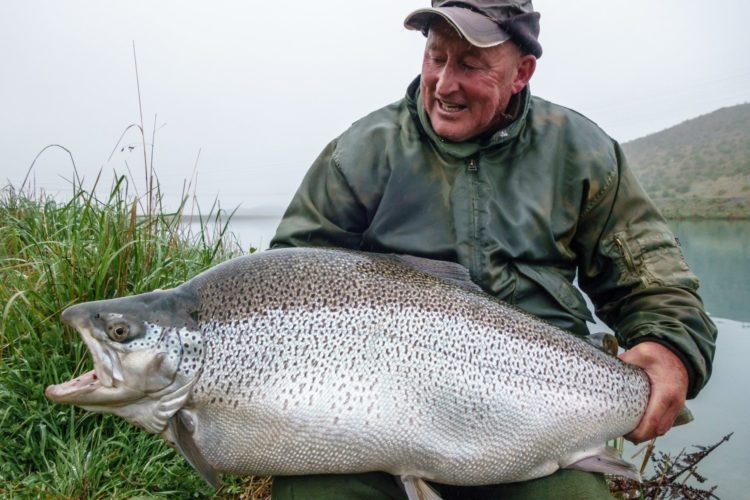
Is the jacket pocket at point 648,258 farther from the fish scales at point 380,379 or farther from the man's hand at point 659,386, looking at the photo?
the fish scales at point 380,379

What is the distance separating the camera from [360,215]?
292 centimetres

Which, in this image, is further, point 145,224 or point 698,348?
point 145,224

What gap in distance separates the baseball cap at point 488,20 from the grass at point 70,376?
1.92 metres

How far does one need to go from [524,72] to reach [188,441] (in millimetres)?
2079

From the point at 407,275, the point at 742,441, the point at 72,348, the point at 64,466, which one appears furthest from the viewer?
the point at 742,441

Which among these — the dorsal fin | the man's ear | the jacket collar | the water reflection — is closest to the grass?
the dorsal fin

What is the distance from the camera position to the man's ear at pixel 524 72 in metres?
2.92

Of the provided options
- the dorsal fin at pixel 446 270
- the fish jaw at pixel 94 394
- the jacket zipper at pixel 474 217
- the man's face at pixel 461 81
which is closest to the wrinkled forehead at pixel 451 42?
the man's face at pixel 461 81

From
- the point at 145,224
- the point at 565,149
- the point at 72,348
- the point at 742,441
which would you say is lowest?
the point at 742,441

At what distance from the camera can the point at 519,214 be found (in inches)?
109

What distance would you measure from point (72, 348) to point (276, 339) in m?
1.60

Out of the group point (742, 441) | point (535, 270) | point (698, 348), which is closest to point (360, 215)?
point (535, 270)

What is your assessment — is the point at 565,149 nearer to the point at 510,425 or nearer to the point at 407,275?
the point at 407,275

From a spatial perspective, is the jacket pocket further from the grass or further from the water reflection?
the water reflection
